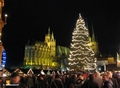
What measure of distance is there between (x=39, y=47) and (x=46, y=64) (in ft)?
30.1

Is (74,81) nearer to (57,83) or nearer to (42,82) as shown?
(57,83)

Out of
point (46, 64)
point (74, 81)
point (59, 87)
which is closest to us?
point (59, 87)

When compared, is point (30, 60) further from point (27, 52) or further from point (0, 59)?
point (0, 59)

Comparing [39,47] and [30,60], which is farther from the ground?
[39,47]

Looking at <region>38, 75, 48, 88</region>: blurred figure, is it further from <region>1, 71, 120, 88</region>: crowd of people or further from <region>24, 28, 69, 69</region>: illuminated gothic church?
<region>24, 28, 69, 69</region>: illuminated gothic church

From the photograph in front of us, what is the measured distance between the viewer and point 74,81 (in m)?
10.1

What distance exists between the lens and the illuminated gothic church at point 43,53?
293 feet

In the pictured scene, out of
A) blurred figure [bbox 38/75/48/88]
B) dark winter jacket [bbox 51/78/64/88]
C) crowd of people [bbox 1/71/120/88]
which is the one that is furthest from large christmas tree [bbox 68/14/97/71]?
dark winter jacket [bbox 51/78/64/88]

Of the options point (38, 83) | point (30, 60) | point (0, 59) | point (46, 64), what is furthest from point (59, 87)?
point (46, 64)

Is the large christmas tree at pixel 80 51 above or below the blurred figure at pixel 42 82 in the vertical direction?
above

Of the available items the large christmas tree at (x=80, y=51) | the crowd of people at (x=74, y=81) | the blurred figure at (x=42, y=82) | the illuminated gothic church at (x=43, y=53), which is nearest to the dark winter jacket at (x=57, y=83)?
the crowd of people at (x=74, y=81)

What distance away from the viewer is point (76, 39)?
41.3 metres

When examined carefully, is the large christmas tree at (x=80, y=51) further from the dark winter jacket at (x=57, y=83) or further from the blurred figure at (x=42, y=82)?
the dark winter jacket at (x=57, y=83)

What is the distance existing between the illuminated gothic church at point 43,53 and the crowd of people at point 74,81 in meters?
76.7
